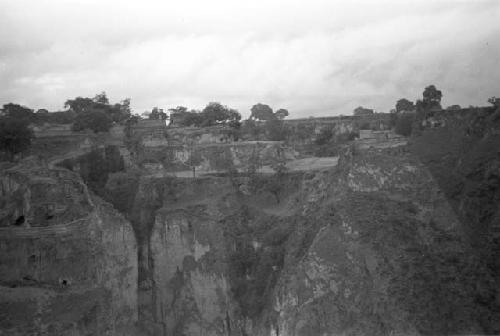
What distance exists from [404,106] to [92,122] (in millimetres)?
22846

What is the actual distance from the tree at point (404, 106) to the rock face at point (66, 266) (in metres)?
26.7

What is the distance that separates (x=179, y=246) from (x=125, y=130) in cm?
1373

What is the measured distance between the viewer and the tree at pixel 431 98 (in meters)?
38.2

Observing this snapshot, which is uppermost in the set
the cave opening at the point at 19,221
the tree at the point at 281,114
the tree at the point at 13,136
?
the tree at the point at 281,114

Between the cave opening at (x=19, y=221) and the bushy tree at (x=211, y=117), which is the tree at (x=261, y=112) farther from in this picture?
the cave opening at (x=19, y=221)

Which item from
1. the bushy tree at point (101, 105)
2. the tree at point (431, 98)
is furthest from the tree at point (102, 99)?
the tree at point (431, 98)

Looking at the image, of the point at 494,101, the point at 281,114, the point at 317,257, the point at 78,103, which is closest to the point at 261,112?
the point at 281,114

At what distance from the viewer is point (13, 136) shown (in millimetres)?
30469

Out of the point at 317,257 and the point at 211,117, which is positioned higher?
the point at 211,117

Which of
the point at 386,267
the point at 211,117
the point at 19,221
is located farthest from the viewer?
the point at 211,117

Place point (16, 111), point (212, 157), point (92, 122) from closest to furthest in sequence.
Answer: point (212, 157)
point (92, 122)
point (16, 111)

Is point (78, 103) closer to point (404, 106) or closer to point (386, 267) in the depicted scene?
point (404, 106)

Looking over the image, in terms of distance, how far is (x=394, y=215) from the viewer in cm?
2256

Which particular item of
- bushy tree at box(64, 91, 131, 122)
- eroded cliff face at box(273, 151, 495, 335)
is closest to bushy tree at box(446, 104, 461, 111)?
eroded cliff face at box(273, 151, 495, 335)
